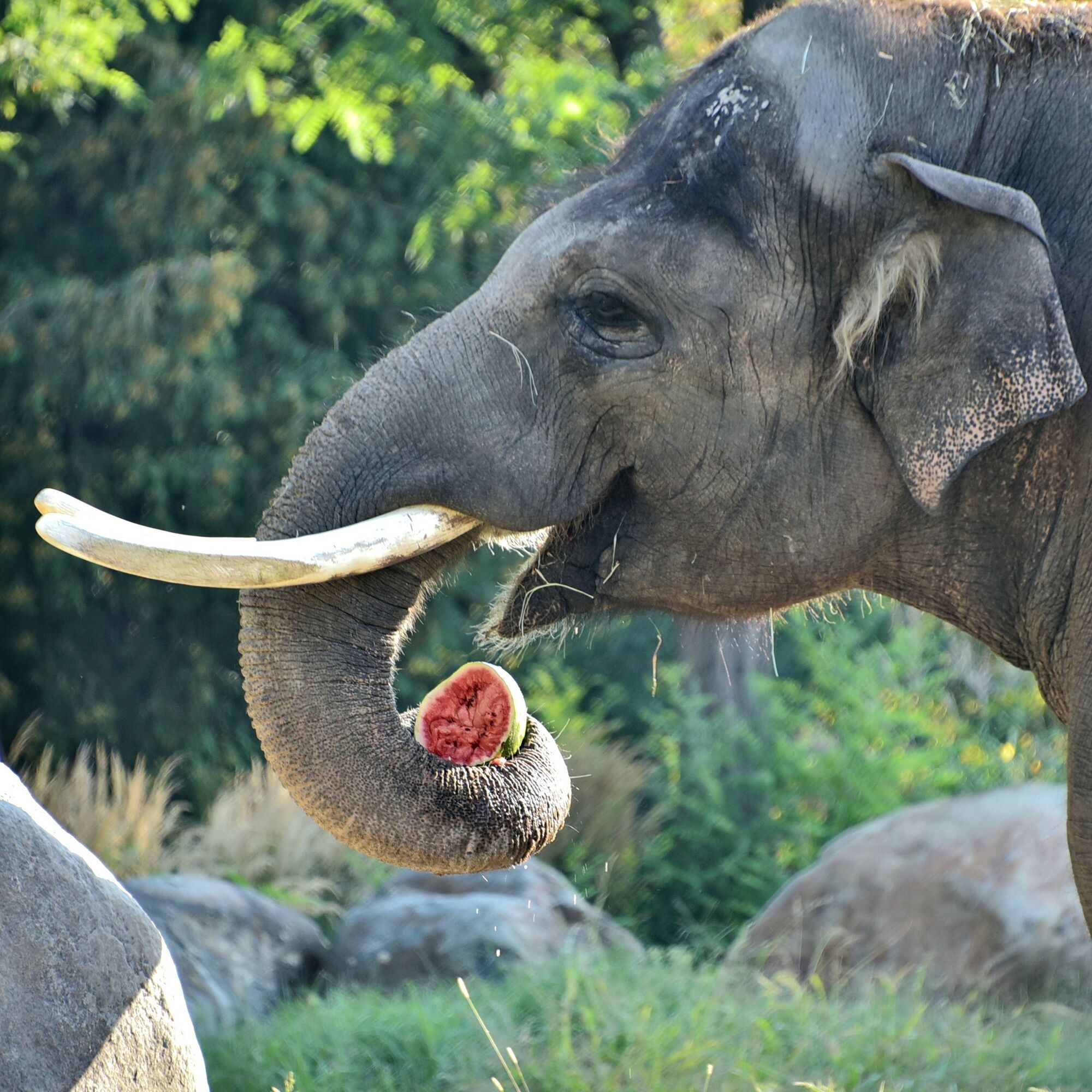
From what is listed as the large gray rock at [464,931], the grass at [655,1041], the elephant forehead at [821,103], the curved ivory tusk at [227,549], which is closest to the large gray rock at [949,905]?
the grass at [655,1041]

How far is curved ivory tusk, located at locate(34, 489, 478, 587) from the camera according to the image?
2.48 m

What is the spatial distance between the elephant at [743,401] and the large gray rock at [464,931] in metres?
3.15

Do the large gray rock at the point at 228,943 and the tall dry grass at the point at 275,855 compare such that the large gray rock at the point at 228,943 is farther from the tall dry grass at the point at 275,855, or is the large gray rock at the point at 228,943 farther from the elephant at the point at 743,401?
the elephant at the point at 743,401

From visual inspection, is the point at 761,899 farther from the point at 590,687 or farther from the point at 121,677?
the point at 121,677

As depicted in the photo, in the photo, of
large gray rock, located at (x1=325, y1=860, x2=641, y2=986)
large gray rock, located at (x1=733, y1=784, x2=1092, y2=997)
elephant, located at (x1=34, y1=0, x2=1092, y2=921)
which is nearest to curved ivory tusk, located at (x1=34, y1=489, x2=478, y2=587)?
elephant, located at (x1=34, y1=0, x2=1092, y2=921)

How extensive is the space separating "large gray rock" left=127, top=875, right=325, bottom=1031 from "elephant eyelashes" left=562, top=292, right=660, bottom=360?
12.0 feet

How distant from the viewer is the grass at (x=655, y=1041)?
4.43m

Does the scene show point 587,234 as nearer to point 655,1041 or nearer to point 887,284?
point 887,284

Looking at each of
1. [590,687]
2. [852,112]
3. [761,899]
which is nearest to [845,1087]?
[852,112]

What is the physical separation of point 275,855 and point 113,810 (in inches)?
35.7

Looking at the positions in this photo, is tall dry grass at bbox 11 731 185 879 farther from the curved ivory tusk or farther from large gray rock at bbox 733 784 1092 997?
the curved ivory tusk

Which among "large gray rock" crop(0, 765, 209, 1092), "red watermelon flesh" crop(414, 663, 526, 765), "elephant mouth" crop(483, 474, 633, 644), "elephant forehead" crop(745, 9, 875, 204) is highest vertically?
"elephant forehead" crop(745, 9, 875, 204)

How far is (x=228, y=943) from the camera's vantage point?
19.9 ft

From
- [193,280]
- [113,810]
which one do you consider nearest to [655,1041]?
[113,810]
